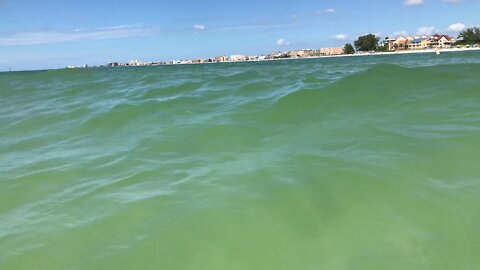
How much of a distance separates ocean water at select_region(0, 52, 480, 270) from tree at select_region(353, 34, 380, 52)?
123 meters

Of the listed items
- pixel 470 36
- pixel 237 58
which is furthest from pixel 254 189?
pixel 237 58

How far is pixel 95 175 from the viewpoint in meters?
4.65

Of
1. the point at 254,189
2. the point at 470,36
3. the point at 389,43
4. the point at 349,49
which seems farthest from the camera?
the point at 389,43

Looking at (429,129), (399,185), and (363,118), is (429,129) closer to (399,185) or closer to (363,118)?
(363,118)

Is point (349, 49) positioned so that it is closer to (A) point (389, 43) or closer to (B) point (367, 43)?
(B) point (367, 43)

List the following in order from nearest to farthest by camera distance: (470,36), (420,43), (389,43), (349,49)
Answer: (470,36), (420,43), (349,49), (389,43)

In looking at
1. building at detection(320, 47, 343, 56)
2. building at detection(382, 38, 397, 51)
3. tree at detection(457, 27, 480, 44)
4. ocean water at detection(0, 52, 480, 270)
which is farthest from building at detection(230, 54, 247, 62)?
ocean water at detection(0, 52, 480, 270)

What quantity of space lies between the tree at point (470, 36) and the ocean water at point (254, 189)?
355 ft

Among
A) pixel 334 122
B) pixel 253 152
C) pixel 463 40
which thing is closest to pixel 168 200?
pixel 253 152

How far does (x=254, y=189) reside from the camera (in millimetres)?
3922

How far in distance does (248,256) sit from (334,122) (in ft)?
13.3

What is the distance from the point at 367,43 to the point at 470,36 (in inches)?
1149

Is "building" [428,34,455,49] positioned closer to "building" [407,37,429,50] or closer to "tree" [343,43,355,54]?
"building" [407,37,429,50]

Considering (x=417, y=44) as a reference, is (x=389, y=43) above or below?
above
